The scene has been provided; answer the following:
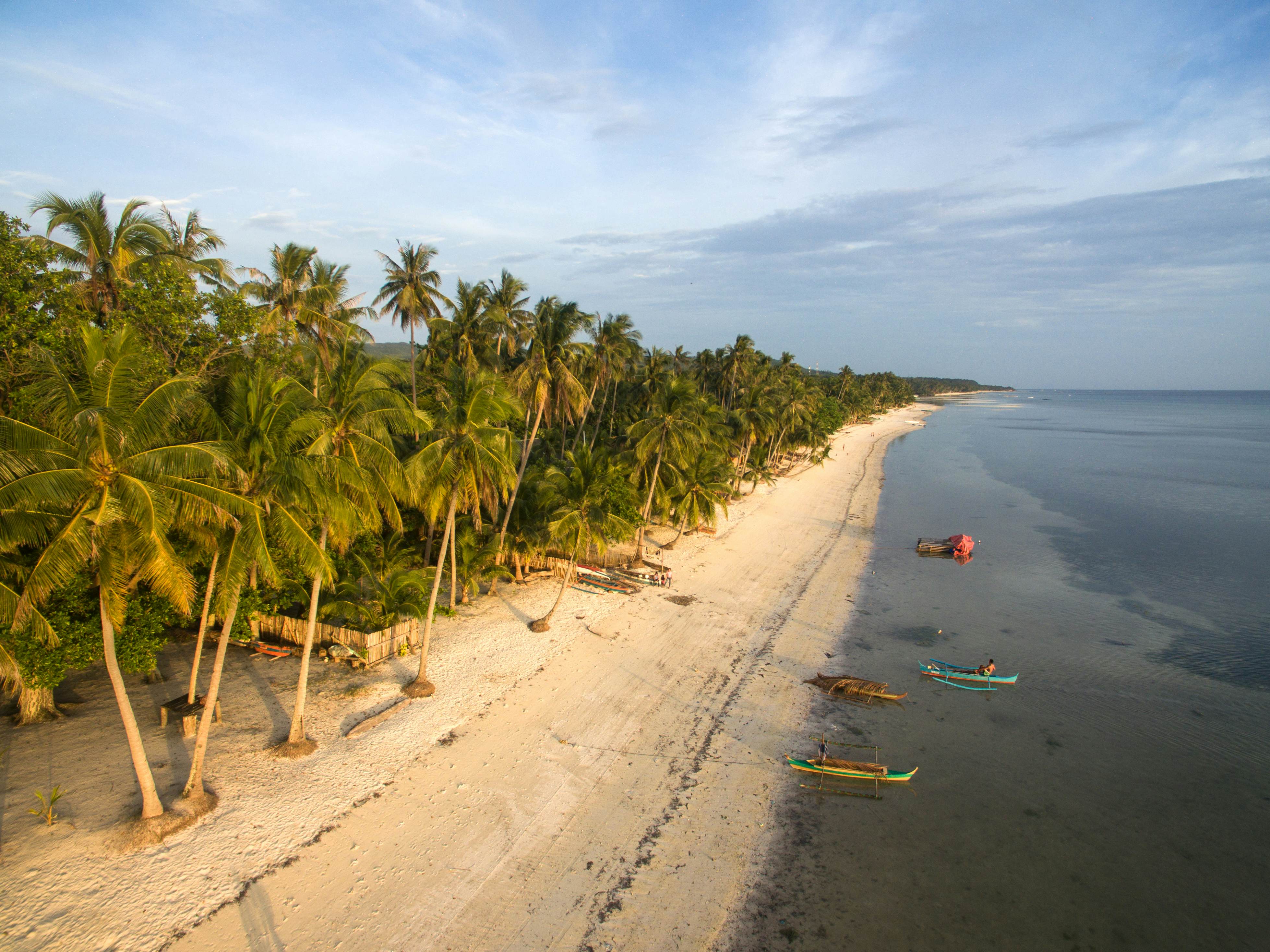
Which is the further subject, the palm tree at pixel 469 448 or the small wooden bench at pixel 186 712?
the palm tree at pixel 469 448

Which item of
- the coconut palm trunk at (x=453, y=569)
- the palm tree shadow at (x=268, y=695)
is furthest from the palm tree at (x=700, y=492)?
the palm tree shadow at (x=268, y=695)

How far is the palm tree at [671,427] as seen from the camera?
26.2 m

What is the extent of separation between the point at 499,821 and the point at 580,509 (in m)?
10.8

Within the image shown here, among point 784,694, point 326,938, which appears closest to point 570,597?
point 784,694

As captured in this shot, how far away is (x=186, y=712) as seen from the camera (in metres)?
13.7

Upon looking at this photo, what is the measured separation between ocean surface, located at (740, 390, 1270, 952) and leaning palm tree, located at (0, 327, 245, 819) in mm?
11278

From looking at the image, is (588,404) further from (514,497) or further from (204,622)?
(204,622)

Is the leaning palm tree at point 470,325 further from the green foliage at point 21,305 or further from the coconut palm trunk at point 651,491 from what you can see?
the green foliage at point 21,305

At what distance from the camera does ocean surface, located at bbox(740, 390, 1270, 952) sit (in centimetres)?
1130

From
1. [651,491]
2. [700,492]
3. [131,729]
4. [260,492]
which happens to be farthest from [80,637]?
[700,492]

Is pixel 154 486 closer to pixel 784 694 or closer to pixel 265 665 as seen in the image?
pixel 265 665

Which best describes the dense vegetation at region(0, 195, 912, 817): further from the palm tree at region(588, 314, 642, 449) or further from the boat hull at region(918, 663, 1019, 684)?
the boat hull at region(918, 663, 1019, 684)

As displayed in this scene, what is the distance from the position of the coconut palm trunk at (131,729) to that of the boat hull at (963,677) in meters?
20.3

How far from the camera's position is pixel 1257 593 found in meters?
29.7
